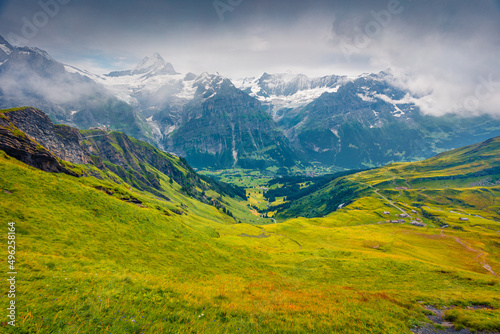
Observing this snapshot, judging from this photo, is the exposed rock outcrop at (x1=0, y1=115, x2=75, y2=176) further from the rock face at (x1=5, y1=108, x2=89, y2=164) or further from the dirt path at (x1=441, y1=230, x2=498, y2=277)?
the dirt path at (x1=441, y1=230, x2=498, y2=277)

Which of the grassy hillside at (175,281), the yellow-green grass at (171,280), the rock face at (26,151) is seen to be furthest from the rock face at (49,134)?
the yellow-green grass at (171,280)

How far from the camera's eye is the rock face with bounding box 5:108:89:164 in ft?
389

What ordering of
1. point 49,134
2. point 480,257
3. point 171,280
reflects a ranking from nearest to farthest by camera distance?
point 171,280 → point 480,257 → point 49,134

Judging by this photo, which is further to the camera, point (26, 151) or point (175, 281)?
point (26, 151)

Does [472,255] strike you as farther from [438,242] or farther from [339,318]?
[339,318]

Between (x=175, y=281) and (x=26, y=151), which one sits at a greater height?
(x=26, y=151)

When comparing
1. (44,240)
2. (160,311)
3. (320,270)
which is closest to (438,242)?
(320,270)

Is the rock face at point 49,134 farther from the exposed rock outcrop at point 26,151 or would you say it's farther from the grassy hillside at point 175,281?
the grassy hillside at point 175,281

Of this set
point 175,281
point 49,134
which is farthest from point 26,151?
point 49,134

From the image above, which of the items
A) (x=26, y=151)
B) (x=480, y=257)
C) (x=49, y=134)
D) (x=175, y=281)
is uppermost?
(x=49, y=134)

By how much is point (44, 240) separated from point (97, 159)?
549 feet

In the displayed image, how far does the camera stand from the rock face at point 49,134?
118 metres

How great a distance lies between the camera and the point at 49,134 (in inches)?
5359

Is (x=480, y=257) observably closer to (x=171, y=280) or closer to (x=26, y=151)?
(x=171, y=280)
